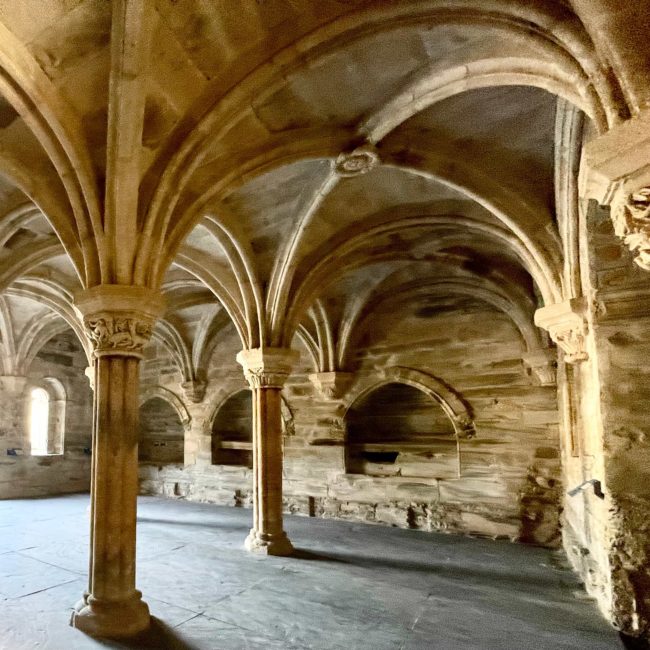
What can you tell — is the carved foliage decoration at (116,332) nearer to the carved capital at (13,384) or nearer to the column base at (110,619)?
the column base at (110,619)

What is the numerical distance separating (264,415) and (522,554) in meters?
3.61

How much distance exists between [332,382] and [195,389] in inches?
137

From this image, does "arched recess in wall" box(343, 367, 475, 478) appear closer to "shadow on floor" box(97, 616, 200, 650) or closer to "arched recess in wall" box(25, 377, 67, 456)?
"shadow on floor" box(97, 616, 200, 650)

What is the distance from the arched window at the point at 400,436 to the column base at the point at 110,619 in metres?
5.55

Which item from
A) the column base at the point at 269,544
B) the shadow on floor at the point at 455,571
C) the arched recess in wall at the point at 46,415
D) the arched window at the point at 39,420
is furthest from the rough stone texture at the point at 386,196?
the arched window at the point at 39,420

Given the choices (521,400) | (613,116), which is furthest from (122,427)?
(521,400)

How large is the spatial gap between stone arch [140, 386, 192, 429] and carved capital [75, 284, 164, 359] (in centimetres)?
747

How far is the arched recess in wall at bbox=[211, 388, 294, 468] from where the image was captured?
10797 mm

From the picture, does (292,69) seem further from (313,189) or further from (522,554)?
(522,554)

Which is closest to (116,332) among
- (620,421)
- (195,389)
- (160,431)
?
(620,421)

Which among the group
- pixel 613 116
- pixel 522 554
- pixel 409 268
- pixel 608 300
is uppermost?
pixel 409 268

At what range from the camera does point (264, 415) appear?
21.1ft

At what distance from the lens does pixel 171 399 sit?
11430mm

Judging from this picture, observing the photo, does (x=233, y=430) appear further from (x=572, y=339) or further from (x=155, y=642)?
(x=572, y=339)
